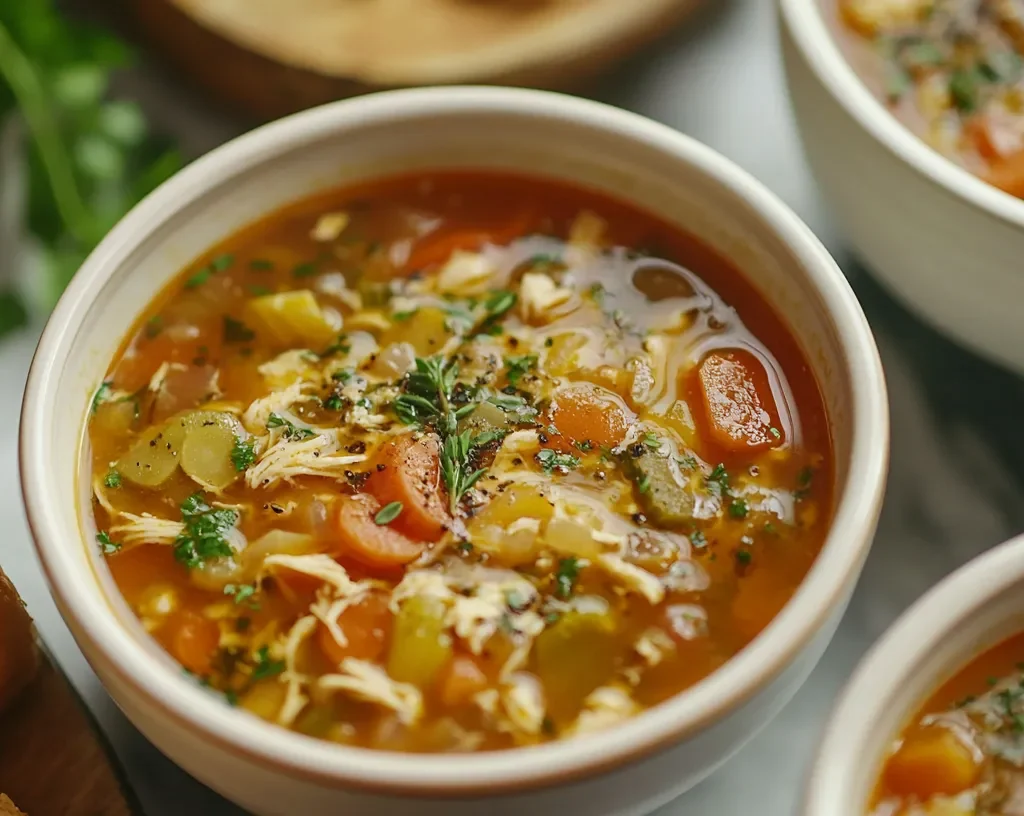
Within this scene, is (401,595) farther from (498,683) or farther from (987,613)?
(987,613)

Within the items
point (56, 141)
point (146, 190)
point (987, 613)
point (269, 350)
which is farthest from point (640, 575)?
point (56, 141)

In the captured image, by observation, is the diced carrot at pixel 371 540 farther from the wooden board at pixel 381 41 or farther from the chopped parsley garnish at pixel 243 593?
the wooden board at pixel 381 41

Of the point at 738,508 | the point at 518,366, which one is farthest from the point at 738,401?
the point at 518,366

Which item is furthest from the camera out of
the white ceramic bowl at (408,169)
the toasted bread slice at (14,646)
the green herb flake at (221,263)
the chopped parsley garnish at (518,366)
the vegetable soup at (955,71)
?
the vegetable soup at (955,71)

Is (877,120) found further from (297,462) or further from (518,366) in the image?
(297,462)

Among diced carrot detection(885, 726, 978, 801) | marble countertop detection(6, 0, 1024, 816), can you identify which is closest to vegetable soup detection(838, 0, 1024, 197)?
marble countertop detection(6, 0, 1024, 816)

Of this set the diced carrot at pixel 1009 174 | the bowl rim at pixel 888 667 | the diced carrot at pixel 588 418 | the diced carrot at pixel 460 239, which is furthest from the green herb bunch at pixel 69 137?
the bowl rim at pixel 888 667

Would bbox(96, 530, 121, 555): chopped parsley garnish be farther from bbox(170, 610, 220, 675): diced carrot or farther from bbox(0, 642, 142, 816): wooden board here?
bbox(0, 642, 142, 816): wooden board
